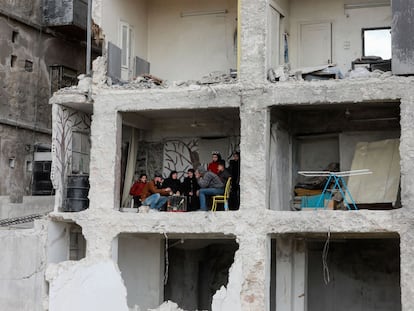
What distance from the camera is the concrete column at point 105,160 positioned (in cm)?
2227

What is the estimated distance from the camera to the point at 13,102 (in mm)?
27969

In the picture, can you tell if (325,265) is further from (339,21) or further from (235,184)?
(339,21)

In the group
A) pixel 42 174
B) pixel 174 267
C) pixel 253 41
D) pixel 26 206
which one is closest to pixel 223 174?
pixel 253 41

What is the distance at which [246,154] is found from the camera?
837 inches

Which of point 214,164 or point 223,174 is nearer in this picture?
point 223,174

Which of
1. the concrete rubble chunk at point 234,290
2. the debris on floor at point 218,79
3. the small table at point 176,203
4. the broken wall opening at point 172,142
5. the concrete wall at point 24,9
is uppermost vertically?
the concrete wall at point 24,9

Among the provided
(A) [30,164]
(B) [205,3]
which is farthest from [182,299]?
(B) [205,3]

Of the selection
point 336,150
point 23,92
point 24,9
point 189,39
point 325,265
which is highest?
point 24,9

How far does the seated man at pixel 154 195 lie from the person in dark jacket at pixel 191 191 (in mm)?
477

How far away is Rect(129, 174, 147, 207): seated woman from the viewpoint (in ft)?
77.4

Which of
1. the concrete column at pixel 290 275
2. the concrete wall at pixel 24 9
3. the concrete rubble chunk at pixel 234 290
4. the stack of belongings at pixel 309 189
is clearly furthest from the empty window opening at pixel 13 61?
the concrete rubble chunk at pixel 234 290

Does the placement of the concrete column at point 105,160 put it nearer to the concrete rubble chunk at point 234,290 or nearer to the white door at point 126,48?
the white door at point 126,48

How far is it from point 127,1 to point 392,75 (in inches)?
303

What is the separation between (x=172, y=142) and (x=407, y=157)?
7616 millimetres
